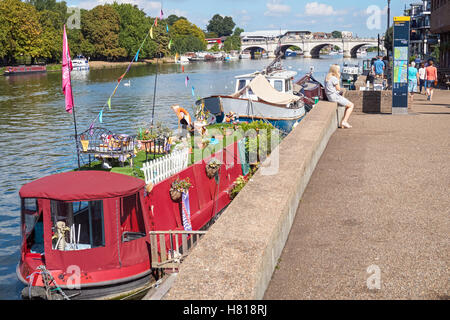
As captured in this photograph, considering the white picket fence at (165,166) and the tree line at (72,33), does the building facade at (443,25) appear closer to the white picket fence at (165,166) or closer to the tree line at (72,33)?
the white picket fence at (165,166)

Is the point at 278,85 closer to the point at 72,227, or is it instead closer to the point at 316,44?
the point at 72,227

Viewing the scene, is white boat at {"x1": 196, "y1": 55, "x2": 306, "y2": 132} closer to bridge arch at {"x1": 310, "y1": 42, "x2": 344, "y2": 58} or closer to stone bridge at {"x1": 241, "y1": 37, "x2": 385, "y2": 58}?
stone bridge at {"x1": 241, "y1": 37, "x2": 385, "y2": 58}

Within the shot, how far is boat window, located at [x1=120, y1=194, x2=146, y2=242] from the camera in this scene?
9203 mm

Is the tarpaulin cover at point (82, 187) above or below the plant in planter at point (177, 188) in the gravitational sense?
above

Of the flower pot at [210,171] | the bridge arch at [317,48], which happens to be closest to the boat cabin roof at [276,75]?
the flower pot at [210,171]

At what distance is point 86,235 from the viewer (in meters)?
9.38

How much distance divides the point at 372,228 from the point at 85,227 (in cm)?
522

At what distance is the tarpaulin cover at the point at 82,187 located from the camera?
8.43 meters

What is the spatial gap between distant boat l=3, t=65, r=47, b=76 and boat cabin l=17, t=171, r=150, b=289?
79.0 m

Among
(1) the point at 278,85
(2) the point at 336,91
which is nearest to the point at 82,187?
(2) the point at 336,91

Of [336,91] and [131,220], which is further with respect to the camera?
[336,91]

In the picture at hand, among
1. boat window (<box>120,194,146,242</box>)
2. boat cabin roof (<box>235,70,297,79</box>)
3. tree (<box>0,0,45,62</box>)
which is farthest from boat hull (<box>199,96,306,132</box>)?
tree (<box>0,0,45,62</box>)

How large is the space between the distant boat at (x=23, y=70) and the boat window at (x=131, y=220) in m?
79.2

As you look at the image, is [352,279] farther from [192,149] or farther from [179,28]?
[179,28]
